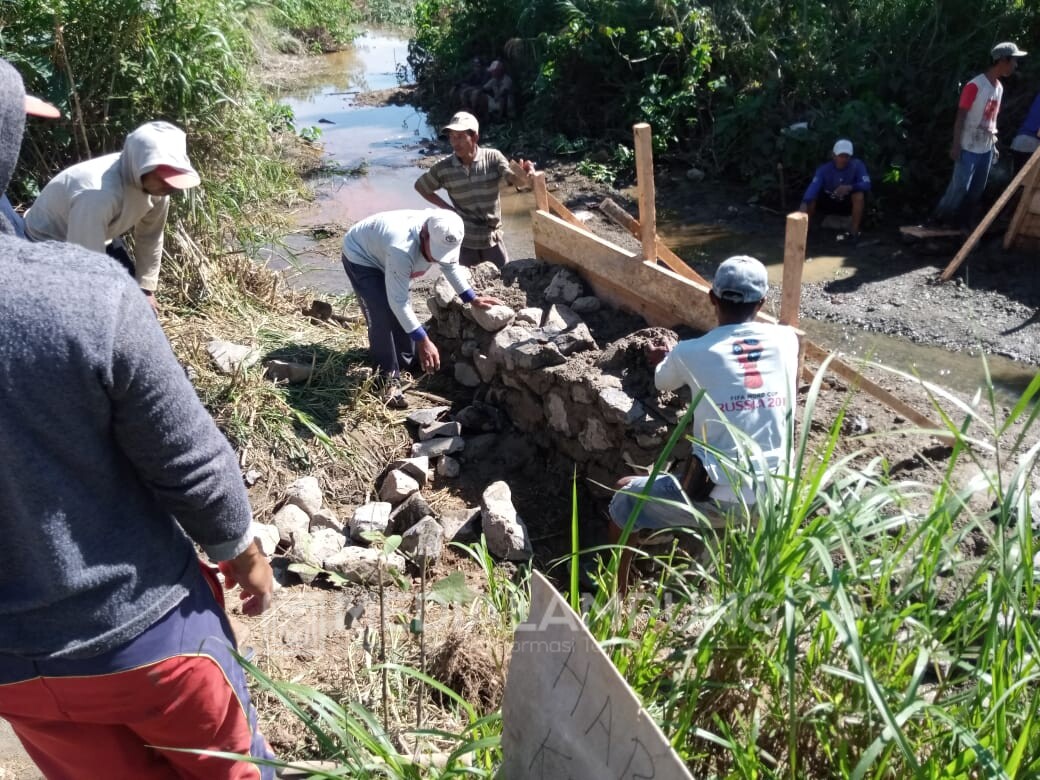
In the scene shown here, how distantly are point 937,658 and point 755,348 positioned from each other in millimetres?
1697

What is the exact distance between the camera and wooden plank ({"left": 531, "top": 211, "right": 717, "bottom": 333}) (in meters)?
4.70

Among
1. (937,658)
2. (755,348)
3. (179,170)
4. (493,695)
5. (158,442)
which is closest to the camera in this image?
(158,442)

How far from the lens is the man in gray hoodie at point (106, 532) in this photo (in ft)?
4.86

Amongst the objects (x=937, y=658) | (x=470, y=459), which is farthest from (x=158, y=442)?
(x=470, y=459)

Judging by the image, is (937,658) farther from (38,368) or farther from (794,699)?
(38,368)

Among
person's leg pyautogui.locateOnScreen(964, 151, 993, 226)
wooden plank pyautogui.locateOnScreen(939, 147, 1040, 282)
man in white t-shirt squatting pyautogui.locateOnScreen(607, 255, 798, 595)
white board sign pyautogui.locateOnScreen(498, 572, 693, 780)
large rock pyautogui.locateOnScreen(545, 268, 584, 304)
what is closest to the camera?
white board sign pyautogui.locateOnScreen(498, 572, 693, 780)

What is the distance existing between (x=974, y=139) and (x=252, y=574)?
801cm

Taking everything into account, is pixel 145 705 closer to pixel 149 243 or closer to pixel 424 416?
pixel 149 243

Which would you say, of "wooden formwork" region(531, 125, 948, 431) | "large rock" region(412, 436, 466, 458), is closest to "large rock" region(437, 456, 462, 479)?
"large rock" region(412, 436, 466, 458)

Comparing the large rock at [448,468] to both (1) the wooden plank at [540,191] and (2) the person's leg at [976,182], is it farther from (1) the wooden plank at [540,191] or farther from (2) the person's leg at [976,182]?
(2) the person's leg at [976,182]

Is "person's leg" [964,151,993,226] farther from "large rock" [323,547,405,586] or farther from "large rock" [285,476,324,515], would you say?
"large rock" [323,547,405,586]

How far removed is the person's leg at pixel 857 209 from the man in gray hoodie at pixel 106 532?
306 inches

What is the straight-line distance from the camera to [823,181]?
859cm

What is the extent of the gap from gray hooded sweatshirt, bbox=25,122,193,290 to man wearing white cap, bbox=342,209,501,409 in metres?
1.30
